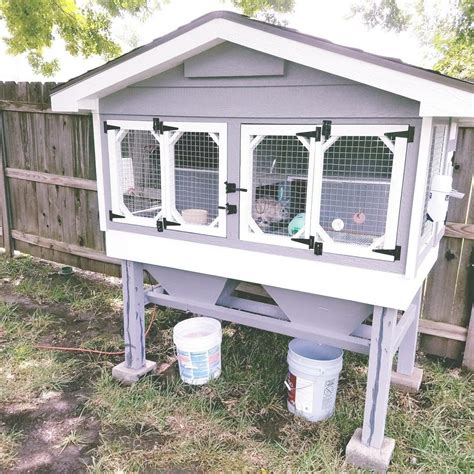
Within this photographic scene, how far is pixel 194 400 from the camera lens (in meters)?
2.76

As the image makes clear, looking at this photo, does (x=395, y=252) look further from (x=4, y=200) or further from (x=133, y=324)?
(x=4, y=200)

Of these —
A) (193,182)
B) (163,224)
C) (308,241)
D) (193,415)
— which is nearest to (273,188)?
(308,241)

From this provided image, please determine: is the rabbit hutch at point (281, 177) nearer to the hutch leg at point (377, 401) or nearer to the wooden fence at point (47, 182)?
the hutch leg at point (377, 401)

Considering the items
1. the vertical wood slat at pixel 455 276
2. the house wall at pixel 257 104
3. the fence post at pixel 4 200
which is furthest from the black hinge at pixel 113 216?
the fence post at pixel 4 200

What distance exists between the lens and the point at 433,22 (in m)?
13.6

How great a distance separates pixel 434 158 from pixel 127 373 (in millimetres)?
2311

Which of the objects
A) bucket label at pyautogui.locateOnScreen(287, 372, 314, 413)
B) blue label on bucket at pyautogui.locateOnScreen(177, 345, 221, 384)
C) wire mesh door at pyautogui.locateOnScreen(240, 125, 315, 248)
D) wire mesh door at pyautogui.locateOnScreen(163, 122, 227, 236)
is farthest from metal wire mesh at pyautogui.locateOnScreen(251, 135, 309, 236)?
blue label on bucket at pyautogui.locateOnScreen(177, 345, 221, 384)

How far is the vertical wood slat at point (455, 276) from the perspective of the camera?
2971 millimetres

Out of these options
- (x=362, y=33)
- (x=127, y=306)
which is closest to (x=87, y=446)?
(x=127, y=306)

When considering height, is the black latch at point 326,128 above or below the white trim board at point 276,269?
above

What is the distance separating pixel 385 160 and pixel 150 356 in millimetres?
2227

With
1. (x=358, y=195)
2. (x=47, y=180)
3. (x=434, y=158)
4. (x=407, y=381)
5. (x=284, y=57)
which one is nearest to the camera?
(x=284, y=57)

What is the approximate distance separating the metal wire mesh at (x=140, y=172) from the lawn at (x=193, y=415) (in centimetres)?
118

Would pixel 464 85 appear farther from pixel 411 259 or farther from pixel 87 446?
pixel 87 446
